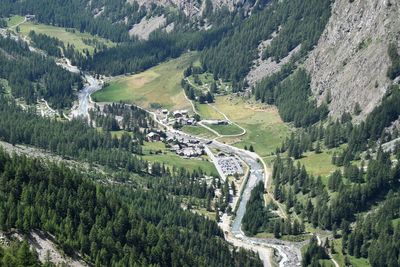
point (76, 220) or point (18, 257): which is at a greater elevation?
point (18, 257)

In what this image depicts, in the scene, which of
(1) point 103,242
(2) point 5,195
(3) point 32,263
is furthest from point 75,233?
(3) point 32,263

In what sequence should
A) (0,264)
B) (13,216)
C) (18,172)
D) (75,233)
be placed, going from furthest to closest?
(18,172) < (75,233) < (13,216) < (0,264)

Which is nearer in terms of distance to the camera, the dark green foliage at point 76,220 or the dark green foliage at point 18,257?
the dark green foliage at point 18,257

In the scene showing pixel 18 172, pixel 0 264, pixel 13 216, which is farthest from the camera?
pixel 18 172

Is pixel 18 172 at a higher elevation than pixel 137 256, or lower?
higher

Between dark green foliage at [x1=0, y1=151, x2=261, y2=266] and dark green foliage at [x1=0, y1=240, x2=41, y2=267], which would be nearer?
dark green foliage at [x1=0, y1=240, x2=41, y2=267]

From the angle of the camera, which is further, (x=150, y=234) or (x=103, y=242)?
(x=150, y=234)

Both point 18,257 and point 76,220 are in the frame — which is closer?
point 18,257

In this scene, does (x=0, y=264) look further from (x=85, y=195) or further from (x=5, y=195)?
(x=85, y=195)

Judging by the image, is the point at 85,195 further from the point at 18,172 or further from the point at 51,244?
the point at 51,244
